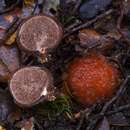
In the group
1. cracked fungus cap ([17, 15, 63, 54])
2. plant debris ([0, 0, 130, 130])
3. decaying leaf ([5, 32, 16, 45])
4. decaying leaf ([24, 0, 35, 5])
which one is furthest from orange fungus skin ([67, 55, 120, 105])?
decaying leaf ([24, 0, 35, 5])

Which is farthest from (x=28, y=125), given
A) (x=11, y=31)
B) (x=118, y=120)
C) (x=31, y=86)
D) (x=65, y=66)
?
(x=11, y=31)

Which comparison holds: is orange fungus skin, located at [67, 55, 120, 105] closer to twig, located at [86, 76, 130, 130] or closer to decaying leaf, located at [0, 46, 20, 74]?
twig, located at [86, 76, 130, 130]

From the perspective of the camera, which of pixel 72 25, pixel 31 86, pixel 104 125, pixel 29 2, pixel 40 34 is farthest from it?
pixel 29 2

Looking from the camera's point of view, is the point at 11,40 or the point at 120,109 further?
the point at 11,40

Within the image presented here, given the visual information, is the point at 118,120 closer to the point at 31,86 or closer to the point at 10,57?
the point at 31,86

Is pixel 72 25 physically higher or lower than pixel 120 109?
higher

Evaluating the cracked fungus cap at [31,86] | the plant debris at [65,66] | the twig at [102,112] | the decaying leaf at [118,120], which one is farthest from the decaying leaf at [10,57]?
the decaying leaf at [118,120]

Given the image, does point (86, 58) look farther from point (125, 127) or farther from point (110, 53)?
point (125, 127)
